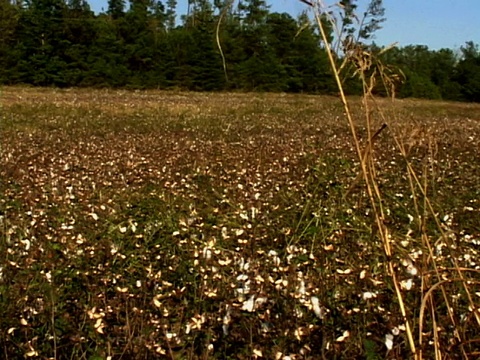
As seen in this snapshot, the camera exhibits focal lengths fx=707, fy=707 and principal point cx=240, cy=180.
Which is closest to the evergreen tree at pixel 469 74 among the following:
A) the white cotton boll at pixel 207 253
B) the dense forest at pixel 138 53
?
the dense forest at pixel 138 53

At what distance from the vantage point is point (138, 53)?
4206 cm

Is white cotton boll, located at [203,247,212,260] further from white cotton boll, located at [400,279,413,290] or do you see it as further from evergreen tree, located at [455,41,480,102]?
evergreen tree, located at [455,41,480,102]

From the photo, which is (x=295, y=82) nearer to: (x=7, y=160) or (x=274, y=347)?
(x=7, y=160)

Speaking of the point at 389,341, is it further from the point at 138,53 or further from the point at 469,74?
the point at 469,74

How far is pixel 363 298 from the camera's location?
2449mm

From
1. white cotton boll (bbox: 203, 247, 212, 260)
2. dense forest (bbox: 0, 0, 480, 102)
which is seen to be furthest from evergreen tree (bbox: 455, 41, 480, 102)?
white cotton boll (bbox: 203, 247, 212, 260)

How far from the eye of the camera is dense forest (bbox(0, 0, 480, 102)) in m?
40.0

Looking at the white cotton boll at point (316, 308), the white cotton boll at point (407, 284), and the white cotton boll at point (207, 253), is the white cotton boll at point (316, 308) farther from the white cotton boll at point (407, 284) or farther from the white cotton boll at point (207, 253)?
the white cotton boll at point (207, 253)

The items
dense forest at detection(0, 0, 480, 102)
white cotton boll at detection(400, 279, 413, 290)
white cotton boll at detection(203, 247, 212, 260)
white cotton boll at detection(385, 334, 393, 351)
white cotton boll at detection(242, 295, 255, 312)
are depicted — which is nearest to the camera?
white cotton boll at detection(385, 334, 393, 351)

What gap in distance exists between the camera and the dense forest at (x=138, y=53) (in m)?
40.0

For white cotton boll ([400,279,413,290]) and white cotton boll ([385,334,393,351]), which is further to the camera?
white cotton boll ([400,279,413,290])

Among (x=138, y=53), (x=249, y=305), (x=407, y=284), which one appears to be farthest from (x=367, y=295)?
(x=138, y=53)

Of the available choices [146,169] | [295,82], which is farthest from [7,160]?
[295,82]

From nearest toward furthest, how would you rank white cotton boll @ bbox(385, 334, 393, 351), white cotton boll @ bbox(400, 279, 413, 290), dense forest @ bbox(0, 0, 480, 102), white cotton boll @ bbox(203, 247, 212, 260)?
white cotton boll @ bbox(385, 334, 393, 351), white cotton boll @ bbox(400, 279, 413, 290), white cotton boll @ bbox(203, 247, 212, 260), dense forest @ bbox(0, 0, 480, 102)
